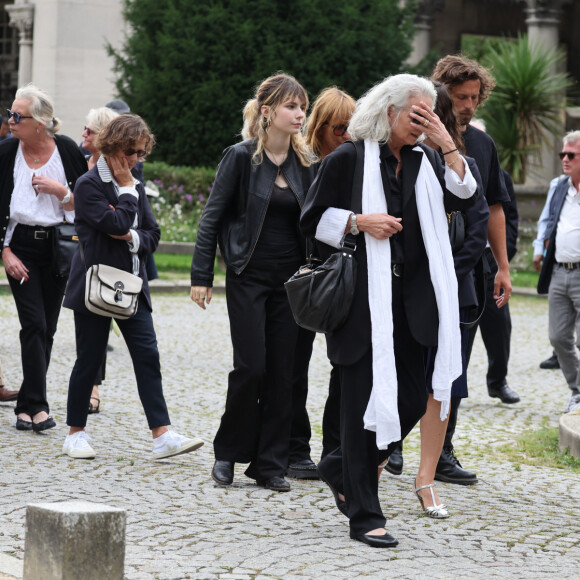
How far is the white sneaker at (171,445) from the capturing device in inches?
248

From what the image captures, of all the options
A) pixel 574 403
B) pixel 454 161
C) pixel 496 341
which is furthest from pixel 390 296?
pixel 496 341

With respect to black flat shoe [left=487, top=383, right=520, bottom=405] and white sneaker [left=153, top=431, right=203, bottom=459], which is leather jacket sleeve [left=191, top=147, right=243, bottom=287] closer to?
white sneaker [left=153, top=431, right=203, bottom=459]

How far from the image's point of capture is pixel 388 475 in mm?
6238

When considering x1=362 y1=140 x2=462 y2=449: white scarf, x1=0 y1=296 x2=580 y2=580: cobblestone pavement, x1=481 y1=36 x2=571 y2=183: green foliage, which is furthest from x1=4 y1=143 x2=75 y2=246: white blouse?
x1=481 y1=36 x2=571 y2=183: green foliage

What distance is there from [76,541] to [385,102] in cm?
214

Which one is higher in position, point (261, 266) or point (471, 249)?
point (471, 249)

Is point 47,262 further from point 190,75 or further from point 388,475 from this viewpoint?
point 190,75

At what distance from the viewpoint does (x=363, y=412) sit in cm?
482

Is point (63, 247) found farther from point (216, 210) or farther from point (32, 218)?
point (216, 210)

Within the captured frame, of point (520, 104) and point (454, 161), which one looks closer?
point (454, 161)

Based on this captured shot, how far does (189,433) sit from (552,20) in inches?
827

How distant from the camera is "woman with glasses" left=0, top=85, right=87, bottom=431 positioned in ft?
23.1

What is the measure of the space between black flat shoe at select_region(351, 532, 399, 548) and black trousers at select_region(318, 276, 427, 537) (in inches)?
1.7

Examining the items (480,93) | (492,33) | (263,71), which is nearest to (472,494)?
(480,93)
